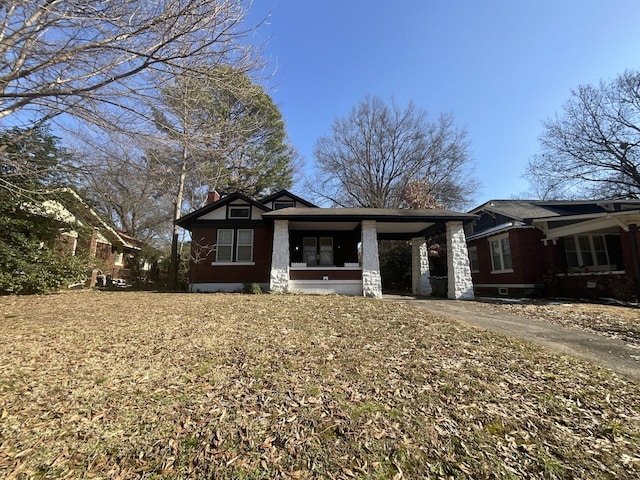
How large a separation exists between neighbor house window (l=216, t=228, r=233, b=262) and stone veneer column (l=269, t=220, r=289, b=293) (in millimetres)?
3017

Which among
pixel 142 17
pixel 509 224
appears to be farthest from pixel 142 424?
pixel 509 224

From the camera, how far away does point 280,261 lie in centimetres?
1210

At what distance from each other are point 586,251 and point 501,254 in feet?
11.0

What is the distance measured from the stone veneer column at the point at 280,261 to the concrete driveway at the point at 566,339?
579 cm

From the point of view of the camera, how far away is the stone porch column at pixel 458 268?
12.1 meters

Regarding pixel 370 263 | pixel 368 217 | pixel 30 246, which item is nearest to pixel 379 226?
pixel 368 217

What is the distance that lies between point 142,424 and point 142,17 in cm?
579

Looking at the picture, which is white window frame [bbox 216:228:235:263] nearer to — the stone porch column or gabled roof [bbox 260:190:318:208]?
gabled roof [bbox 260:190:318:208]

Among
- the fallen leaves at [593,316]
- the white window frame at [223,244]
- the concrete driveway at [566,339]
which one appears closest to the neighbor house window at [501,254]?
the fallen leaves at [593,316]

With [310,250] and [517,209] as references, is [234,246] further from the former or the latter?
[517,209]

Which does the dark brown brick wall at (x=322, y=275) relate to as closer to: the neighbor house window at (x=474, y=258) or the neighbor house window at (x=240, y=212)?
the neighbor house window at (x=240, y=212)

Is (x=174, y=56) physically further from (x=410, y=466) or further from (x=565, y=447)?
(x=565, y=447)

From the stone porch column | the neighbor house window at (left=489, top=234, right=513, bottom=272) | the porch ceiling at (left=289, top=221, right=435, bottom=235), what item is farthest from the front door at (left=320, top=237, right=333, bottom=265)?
the neighbor house window at (left=489, top=234, right=513, bottom=272)

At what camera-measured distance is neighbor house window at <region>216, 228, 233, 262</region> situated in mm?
14008
